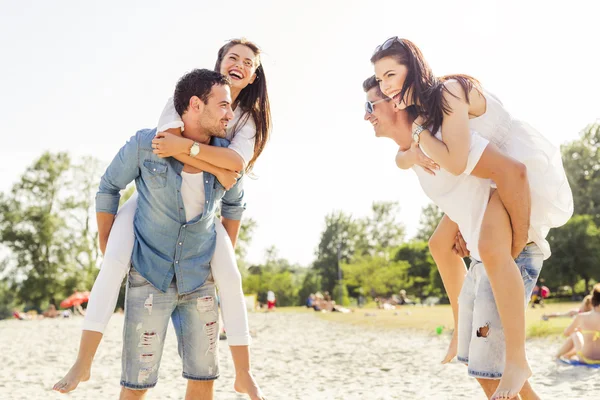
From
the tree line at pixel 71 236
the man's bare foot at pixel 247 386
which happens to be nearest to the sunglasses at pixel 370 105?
the man's bare foot at pixel 247 386

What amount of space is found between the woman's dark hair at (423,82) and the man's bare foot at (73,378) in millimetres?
2003

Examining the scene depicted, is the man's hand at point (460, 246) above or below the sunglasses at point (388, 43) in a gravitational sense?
below

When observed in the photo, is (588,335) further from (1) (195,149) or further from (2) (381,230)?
(2) (381,230)

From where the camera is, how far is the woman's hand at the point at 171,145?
2.97 m

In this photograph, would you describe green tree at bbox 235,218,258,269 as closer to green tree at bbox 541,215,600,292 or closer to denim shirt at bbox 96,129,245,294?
green tree at bbox 541,215,600,292

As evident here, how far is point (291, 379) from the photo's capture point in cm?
833

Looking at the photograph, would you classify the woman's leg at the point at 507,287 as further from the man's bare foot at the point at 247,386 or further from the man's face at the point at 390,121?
the man's bare foot at the point at 247,386

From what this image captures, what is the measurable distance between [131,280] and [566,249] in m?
41.7

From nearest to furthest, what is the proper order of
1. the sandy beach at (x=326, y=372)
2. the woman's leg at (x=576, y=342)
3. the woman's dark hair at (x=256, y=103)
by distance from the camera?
the woman's dark hair at (x=256, y=103), the sandy beach at (x=326, y=372), the woman's leg at (x=576, y=342)

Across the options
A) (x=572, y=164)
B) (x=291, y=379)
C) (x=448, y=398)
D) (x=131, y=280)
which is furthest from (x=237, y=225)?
(x=572, y=164)

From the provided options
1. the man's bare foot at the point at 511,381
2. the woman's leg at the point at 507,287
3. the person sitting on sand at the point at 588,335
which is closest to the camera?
the man's bare foot at the point at 511,381

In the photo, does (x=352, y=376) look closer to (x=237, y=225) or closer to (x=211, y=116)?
(x=237, y=225)

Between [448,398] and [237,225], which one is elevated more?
[237,225]

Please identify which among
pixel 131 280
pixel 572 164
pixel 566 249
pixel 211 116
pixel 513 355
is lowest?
pixel 513 355
